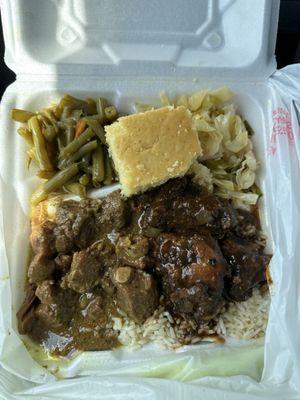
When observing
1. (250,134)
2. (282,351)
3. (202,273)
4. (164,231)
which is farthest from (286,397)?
(250,134)

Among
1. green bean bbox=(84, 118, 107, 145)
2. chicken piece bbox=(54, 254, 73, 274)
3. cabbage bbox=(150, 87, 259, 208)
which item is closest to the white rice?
chicken piece bbox=(54, 254, 73, 274)

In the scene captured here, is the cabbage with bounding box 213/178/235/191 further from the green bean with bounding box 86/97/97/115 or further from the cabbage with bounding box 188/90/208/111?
the green bean with bounding box 86/97/97/115

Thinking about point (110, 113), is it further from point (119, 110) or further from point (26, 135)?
point (26, 135)

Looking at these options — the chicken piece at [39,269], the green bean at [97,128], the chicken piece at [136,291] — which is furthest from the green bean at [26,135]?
the chicken piece at [136,291]

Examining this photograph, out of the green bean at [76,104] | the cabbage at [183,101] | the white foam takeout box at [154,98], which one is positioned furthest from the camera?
the cabbage at [183,101]

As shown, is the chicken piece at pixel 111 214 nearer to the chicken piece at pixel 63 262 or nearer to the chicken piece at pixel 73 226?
the chicken piece at pixel 73 226

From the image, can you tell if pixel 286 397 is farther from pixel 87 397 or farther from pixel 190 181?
pixel 190 181
